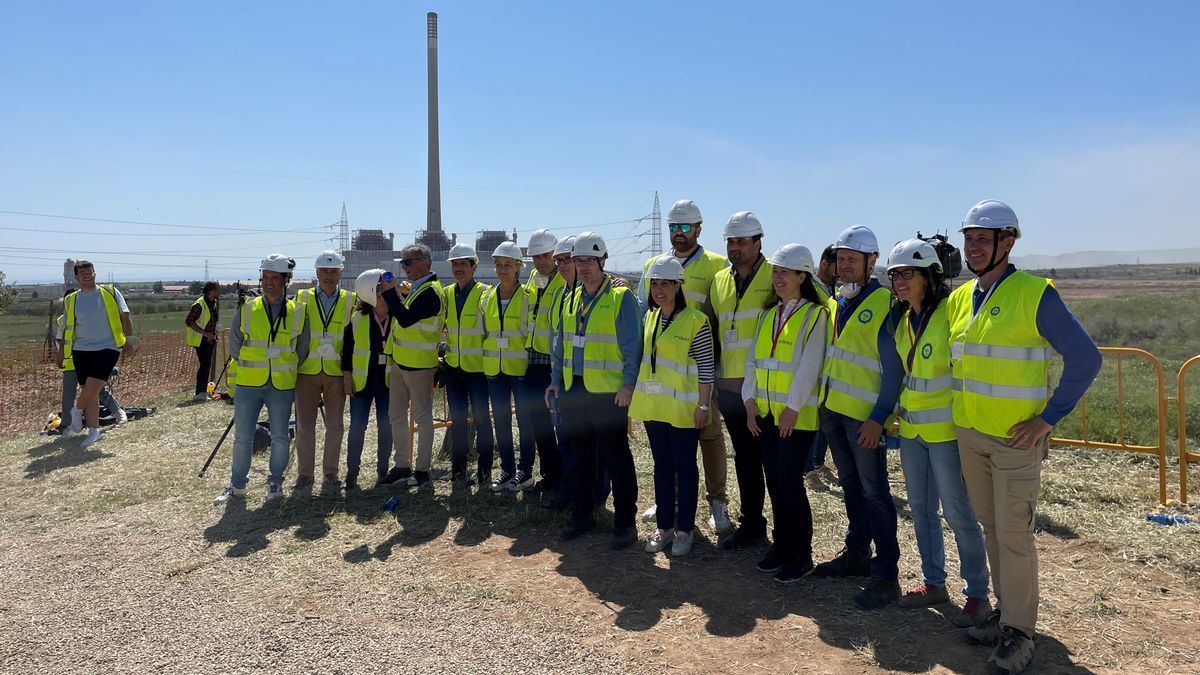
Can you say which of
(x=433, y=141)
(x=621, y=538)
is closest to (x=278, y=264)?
(x=621, y=538)

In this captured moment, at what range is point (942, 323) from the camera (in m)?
4.08

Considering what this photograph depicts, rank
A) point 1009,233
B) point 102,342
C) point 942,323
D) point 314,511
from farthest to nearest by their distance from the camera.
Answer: point 102,342
point 314,511
point 942,323
point 1009,233

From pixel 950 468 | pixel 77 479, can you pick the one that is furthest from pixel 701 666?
pixel 77 479

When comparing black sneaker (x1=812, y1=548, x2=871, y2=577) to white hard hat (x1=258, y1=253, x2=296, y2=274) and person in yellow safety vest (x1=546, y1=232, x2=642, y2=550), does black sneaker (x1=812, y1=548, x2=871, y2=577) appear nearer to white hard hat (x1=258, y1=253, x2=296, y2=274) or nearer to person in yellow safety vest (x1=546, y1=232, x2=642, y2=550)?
person in yellow safety vest (x1=546, y1=232, x2=642, y2=550)

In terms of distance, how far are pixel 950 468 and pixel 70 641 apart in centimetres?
514

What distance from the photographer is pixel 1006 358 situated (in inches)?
144

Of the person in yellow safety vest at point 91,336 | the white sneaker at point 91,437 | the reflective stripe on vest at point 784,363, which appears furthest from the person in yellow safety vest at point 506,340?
the white sneaker at point 91,437

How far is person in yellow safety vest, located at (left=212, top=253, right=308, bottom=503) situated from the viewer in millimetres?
6812

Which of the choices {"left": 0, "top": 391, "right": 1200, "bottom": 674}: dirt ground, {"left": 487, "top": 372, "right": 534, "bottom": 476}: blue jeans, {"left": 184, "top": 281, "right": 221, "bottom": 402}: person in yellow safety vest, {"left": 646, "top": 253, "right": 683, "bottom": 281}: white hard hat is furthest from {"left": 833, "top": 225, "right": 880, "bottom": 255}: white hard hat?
{"left": 184, "top": 281, "right": 221, "bottom": 402}: person in yellow safety vest

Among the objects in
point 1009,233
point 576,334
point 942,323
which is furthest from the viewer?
point 576,334

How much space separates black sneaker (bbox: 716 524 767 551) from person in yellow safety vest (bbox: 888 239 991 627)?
1428 mm

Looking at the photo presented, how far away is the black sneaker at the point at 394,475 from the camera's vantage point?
7.48 meters

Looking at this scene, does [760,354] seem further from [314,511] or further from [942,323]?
[314,511]

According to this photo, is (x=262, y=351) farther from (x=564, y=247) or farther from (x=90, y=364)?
(x=90, y=364)
